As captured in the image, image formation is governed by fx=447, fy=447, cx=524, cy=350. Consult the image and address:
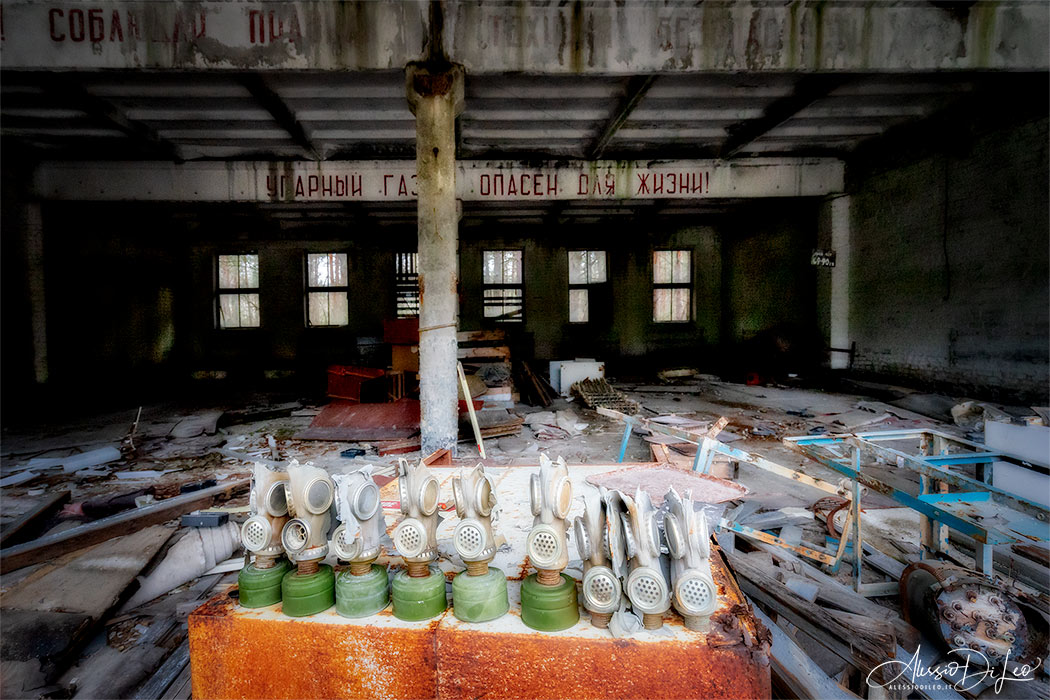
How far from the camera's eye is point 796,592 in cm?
Answer: 227

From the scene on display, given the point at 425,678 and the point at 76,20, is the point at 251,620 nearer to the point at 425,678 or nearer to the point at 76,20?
the point at 425,678

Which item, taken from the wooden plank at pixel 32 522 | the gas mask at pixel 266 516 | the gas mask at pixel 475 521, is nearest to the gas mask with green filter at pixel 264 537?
the gas mask at pixel 266 516

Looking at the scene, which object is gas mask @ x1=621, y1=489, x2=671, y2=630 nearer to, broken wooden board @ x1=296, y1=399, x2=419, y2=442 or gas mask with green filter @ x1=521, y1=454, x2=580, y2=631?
gas mask with green filter @ x1=521, y1=454, x2=580, y2=631

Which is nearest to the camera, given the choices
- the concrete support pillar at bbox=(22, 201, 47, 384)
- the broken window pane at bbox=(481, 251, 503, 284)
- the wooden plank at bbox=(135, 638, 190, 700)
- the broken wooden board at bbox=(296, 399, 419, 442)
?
the wooden plank at bbox=(135, 638, 190, 700)

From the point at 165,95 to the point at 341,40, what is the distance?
2.55 meters

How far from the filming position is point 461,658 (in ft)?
3.80

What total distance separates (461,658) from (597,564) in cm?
43

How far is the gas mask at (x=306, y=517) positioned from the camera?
1.24 m

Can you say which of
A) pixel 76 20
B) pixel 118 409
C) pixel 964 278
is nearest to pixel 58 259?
pixel 118 409

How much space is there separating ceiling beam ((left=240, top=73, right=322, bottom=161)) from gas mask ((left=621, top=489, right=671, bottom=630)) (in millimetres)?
5605

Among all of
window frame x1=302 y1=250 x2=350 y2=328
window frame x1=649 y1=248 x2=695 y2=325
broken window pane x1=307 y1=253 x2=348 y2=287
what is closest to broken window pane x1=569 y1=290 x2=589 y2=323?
window frame x1=649 y1=248 x2=695 y2=325

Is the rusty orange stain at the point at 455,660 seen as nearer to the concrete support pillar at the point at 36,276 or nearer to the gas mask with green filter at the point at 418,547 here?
the gas mask with green filter at the point at 418,547

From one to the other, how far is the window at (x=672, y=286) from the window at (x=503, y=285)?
3622 mm

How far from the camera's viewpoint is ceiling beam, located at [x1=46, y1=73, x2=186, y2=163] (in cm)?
477
